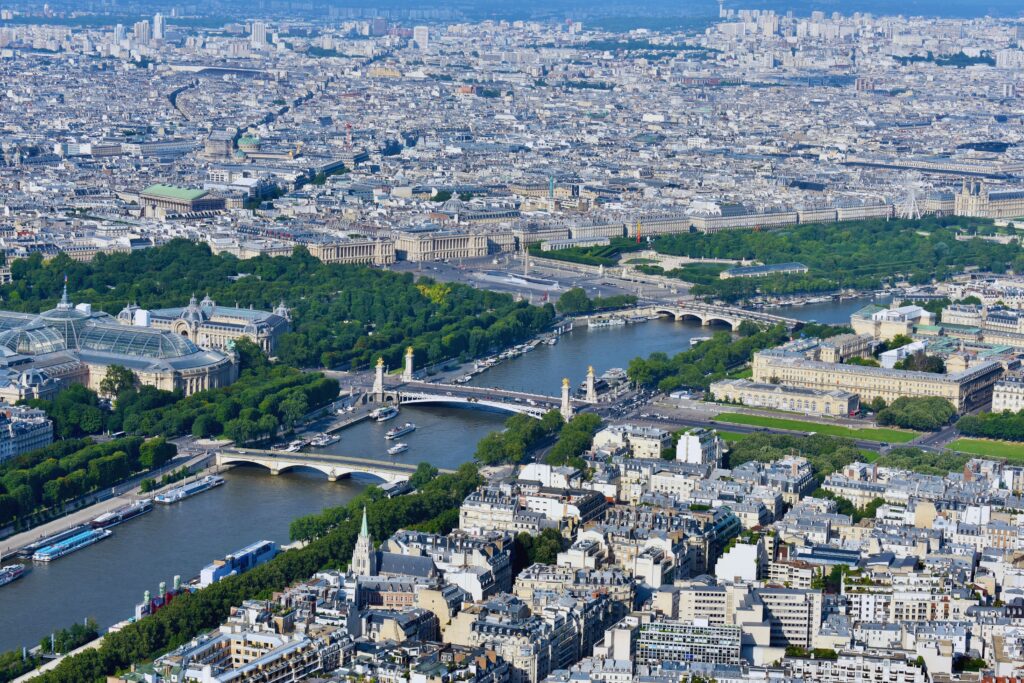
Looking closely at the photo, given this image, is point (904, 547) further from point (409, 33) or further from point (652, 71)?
point (409, 33)

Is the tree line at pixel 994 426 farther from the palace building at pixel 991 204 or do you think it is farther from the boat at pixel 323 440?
the palace building at pixel 991 204

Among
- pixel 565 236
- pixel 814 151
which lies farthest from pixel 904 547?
pixel 814 151

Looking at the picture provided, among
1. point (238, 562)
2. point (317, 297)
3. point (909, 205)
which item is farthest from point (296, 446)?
point (909, 205)

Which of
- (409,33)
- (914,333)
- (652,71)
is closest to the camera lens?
(914,333)

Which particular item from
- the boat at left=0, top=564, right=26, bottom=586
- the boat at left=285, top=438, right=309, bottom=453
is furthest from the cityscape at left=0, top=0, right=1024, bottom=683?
the boat at left=285, top=438, right=309, bottom=453

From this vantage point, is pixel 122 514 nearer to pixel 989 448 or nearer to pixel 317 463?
pixel 317 463

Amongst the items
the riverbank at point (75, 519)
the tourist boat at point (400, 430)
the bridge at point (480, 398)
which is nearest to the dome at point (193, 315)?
the bridge at point (480, 398)

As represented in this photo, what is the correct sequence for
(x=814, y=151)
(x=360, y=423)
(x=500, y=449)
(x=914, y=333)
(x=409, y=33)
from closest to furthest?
(x=500, y=449)
(x=360, y=423)
(x=914, y=333)
(x=814, y=151)
(x=409, y=33)
